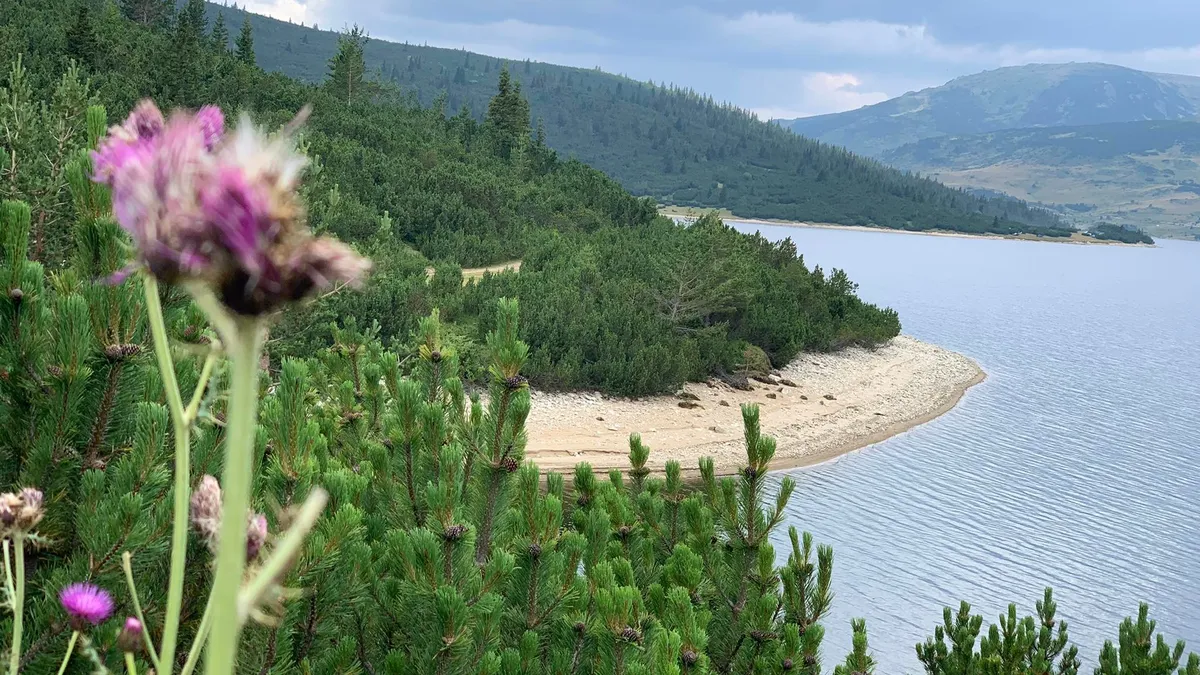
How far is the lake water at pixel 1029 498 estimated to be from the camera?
1365 cm

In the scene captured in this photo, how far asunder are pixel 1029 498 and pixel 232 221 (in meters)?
20.6

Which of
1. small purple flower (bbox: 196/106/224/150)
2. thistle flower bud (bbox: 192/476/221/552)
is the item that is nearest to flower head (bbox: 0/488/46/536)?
thistle flower bud (bbox: 192/476/221/552)

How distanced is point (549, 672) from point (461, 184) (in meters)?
27.7

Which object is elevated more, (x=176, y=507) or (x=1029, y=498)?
(x=176, y=507)

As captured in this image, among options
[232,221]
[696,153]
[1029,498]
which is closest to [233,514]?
[232,221]

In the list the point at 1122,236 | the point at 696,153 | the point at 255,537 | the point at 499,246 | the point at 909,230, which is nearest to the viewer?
the point at 255,537

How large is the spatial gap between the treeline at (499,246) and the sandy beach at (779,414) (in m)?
0.70

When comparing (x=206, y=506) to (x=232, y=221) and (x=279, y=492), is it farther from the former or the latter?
(x=279, y=492)

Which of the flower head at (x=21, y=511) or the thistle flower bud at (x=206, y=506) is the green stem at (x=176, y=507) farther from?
the flower head at (x=21, y=511)

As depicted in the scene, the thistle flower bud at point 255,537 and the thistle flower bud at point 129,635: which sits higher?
the thistle flower bud at point 255,537

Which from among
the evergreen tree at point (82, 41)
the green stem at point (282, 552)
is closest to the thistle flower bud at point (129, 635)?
the green stem at point (282, 552)

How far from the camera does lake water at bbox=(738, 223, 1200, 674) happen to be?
13.6m

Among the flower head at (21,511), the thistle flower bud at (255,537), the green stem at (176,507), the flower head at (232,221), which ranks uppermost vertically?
the flower head at (232,221)

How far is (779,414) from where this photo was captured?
2220 cm
